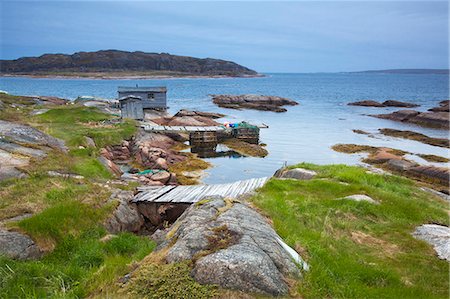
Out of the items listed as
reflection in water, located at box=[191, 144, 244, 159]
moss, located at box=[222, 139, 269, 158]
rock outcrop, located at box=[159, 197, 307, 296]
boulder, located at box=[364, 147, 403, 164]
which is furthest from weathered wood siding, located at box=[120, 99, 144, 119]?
rock outcrop, located at box=[159, 197, 307, 296]

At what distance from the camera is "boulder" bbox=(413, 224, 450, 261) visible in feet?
32.2

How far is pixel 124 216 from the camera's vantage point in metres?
14.2

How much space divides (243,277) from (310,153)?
3236 cm

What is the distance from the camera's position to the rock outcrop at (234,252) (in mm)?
5402

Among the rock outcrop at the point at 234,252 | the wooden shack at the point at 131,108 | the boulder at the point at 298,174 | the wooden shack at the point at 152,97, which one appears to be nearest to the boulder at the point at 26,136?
the boulder at the point at 298,174

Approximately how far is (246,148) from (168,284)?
108ft

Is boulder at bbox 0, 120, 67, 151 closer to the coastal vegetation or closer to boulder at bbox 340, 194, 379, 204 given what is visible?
the coastal vegetation

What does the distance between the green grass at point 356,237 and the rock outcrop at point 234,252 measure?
54 centimetres

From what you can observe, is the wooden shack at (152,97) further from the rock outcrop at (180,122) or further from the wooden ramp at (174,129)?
the wooden ramp at (174,129)

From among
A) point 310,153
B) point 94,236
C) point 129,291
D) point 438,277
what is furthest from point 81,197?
point 310,153

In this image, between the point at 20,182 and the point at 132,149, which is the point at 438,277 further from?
the point at 132,149

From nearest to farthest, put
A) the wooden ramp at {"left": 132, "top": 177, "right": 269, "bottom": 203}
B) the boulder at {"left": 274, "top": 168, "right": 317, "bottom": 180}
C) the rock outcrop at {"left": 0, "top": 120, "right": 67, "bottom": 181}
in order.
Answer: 1. the rock outcrop at {"left": 0, "top": 120, "right": 67, "bottom": 181}
2. the wooden ramp at {"left": 132, "top": 177, "right": 269, "bottom": 203}
3. the boulder at {"left": 274, "top": 168, "right": 317, "bottom": 180}

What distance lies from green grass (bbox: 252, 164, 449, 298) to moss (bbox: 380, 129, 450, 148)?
1178 inches

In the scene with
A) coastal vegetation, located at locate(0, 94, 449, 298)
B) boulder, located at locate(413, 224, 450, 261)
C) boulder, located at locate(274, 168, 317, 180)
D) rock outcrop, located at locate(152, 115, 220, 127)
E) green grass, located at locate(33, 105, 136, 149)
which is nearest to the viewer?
coastal vegetation, located at locate(0, 94, 449, 298)
